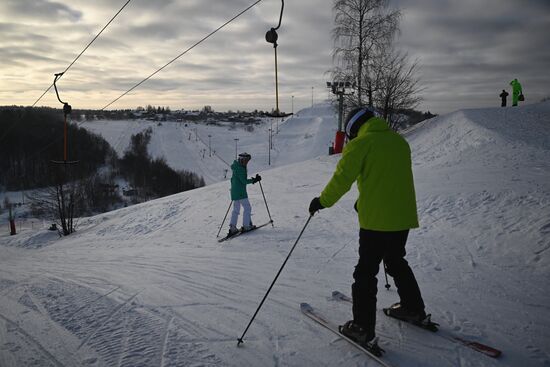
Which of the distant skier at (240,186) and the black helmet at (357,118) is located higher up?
the black helmet at (357,118)

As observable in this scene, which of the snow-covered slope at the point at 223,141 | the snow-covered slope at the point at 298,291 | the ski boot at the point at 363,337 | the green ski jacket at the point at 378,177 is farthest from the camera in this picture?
the snow-covered slope at the point at 223,141

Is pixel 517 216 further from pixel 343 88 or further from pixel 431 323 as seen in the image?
pixel 343 88

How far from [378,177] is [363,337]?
147 cm

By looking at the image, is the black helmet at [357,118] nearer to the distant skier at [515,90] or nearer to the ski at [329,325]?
the ski at [329,325]

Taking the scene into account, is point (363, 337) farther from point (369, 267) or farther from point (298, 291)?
point (298, 291)

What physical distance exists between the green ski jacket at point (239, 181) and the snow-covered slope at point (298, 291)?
99cm

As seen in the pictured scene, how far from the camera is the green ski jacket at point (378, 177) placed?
9.30ft

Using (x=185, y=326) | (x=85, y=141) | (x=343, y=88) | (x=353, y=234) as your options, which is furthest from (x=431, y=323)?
(x=85, y=141)

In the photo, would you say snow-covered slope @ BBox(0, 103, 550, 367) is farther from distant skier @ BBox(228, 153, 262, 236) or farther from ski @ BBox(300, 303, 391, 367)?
distant skier @ BBox(228, 153, 262, 236)

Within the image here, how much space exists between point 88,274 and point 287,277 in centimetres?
344

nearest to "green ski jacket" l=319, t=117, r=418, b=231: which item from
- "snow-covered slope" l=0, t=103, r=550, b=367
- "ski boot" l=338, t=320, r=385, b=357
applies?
"ski boot" l=338, t=320, r=385, b=357

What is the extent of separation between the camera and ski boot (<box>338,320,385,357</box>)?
2.96m

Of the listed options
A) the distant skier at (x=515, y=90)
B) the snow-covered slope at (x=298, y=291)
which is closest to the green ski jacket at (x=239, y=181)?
the snow-covered slope at (x=298, y=291)

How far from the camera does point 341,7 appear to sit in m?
19.6
